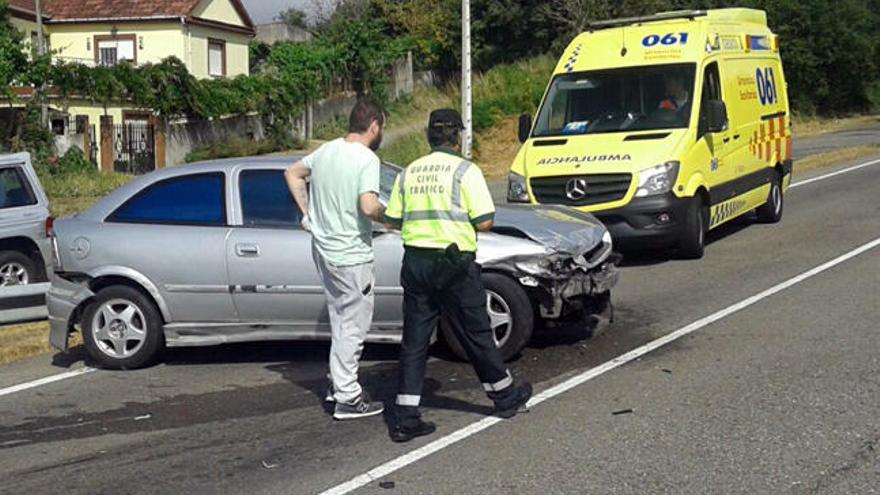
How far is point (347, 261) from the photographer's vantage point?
650 centimetres

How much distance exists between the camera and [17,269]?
12344mm

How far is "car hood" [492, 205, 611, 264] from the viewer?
823cm

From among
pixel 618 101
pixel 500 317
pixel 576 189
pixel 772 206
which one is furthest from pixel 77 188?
pixel 500 317

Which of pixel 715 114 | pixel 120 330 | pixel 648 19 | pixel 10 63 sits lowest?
pixel 120 330

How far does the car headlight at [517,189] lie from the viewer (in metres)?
12.6

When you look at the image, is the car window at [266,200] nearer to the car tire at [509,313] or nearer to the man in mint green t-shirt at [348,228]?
the car tire at [509,313]

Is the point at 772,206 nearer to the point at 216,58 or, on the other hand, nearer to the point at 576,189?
the point at 576,189

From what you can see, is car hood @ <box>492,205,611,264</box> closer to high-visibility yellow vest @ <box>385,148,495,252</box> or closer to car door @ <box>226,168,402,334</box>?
car door @ <box>226,168,402,334</box>

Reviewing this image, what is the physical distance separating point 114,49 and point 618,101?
34194 millimetres

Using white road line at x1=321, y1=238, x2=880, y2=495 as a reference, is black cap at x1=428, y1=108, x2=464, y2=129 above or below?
above

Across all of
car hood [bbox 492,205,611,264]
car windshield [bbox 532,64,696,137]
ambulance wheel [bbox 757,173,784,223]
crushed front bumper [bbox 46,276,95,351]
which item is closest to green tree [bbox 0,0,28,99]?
car windshield [bbox 532,64,696,137]

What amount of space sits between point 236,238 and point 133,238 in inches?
32.1

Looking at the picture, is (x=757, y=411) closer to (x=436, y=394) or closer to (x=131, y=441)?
(x=436, y=394)

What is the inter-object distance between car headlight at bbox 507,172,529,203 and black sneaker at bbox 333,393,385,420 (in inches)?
241
